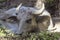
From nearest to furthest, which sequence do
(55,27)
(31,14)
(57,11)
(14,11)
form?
(31,14), (55,27), (14,11), (57,11)

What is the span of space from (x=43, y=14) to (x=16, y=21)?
1.07m

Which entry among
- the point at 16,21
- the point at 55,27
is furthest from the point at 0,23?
the point at 55,27

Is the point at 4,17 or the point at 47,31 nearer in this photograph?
the point at 47,31

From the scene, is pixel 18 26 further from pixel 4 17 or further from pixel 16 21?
pixel 4 17

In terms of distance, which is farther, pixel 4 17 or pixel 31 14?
pixel 4 17

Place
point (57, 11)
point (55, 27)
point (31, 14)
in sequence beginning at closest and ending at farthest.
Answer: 1. point (31, 14)
2. point (55, 27)
3. point (57, 11)

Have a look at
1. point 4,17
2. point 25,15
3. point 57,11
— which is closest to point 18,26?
point 25,15

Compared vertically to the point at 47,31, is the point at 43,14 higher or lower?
higher

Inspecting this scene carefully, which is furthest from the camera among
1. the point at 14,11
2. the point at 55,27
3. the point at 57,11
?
the point at 57,11

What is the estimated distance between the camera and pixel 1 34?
303 inches

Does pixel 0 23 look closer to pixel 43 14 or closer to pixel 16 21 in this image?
pixel 16 21

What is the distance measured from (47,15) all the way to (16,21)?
43.5 inches

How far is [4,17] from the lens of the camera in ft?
29.1

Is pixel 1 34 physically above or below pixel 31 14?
below
